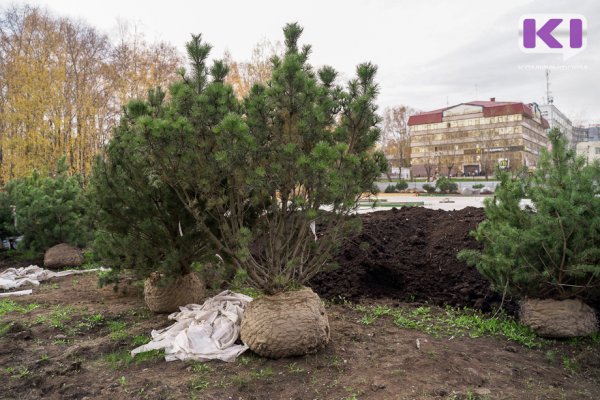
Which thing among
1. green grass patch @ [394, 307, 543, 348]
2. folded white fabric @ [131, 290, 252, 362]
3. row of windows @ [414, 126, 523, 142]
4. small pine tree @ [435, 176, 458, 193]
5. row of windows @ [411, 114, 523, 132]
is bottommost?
green grass patch @ [394, 307, 543, 348]

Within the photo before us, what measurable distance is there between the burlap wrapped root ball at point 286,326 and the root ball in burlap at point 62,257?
230 inches

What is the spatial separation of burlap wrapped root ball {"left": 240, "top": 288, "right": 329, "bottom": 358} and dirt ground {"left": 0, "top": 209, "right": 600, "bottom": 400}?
0.10 meters

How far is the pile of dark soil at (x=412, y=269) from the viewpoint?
523 centimetres

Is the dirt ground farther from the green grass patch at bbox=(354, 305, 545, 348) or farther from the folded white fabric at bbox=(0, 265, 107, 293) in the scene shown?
the folded white fabric at bbox=(0, 265, 107, 293)

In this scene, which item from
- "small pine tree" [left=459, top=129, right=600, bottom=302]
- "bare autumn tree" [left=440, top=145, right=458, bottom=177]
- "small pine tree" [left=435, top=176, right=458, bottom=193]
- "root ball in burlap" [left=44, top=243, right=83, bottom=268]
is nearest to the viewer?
"small pine tree" [left=459, top=129, right=600, bottom=302]

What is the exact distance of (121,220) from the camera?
4770 millimetres

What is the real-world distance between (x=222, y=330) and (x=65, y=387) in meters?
1.26

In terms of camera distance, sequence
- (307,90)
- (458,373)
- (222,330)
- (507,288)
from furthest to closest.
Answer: (507,288), (222,330), (307,90), (458,373)

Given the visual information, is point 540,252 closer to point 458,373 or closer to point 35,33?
point 458,373

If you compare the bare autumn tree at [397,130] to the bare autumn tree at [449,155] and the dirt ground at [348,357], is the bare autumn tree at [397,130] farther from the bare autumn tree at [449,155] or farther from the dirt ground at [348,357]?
the dirt ground at [348,357]

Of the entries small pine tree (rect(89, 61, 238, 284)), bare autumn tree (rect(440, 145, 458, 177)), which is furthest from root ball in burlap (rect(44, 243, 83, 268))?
bare autumn tree (rect(440, 145, 458, 177))

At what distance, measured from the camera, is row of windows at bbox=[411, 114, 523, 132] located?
52.8 metres

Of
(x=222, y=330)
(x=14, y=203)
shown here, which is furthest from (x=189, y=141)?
(x=14, y=203)

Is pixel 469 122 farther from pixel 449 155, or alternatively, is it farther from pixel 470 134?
pixel 449 155
